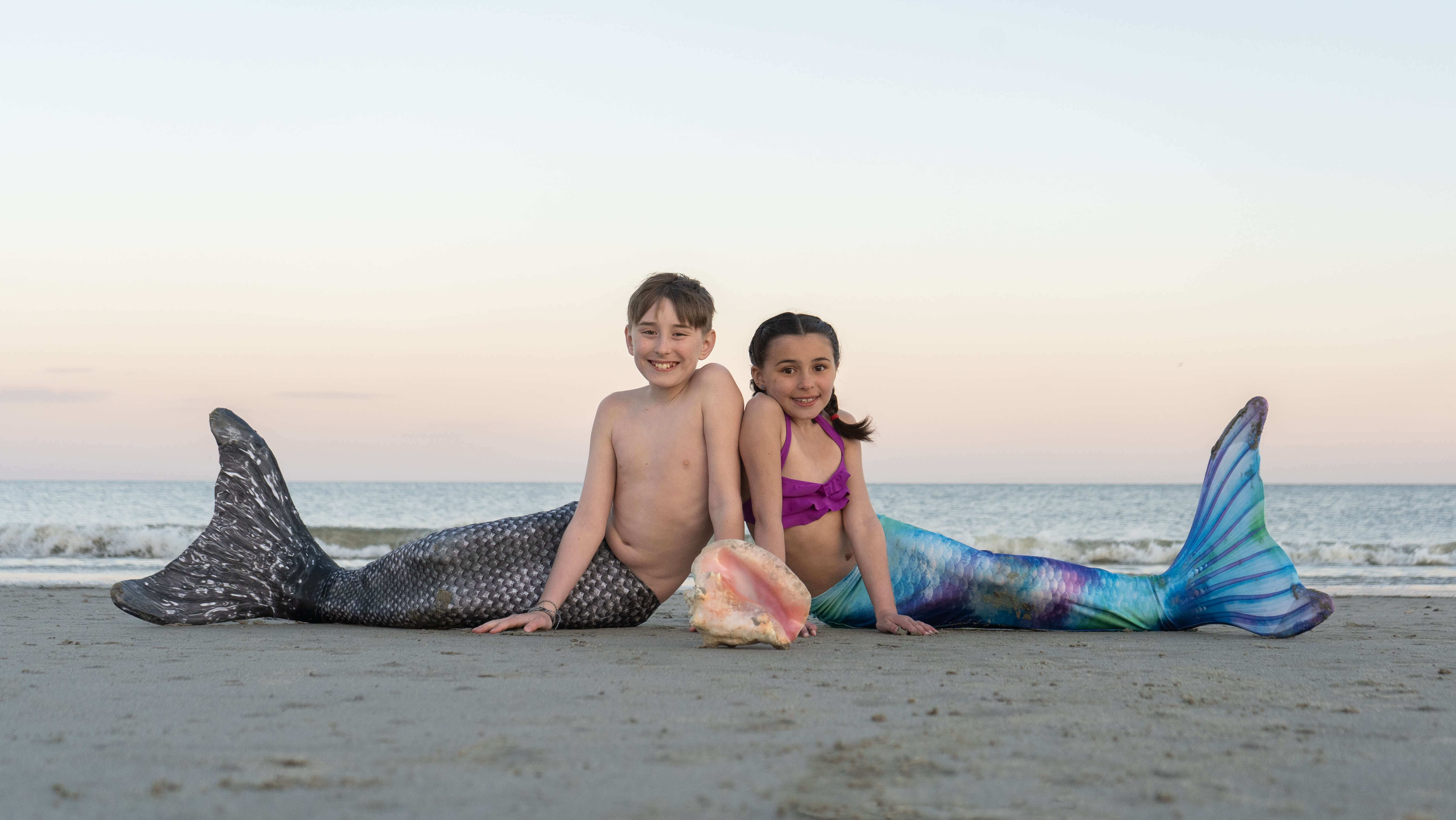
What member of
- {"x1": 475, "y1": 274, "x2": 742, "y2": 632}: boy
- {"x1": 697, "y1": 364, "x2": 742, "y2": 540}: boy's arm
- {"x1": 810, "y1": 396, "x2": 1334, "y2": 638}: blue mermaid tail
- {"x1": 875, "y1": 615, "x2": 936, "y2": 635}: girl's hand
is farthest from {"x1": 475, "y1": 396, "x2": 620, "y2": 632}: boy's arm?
{"x1": 875, "y1": 615, "x2": 936, "y2": 635}: girl's hand

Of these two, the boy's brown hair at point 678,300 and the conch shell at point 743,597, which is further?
the boy's brown hair at point 678,300

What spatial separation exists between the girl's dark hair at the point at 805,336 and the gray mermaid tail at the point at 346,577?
1.02 metres

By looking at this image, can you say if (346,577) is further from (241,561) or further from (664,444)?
Answer: (664,444)

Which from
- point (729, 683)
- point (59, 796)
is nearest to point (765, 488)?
point (729, 683)

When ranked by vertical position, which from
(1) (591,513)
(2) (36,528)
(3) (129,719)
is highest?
(1) (591,513)

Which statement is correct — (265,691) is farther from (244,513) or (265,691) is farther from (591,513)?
(244,513)

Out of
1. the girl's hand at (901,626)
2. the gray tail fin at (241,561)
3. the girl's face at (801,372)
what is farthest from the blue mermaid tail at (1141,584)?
the gray tail fin at (241,561)

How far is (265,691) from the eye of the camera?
2449 mm

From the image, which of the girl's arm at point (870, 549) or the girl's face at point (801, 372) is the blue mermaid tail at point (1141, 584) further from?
the girl's face at point (801, 372)

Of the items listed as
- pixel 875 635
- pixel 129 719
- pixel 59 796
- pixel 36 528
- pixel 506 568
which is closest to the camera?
pixel 59 796

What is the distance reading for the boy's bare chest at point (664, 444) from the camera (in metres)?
3.98

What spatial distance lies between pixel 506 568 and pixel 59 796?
2648 mm

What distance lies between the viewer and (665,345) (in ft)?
12.9

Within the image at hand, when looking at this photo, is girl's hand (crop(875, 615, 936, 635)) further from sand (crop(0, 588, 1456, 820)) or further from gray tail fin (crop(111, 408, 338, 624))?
gray tail fin (crop(111, 408, 338, 624))
